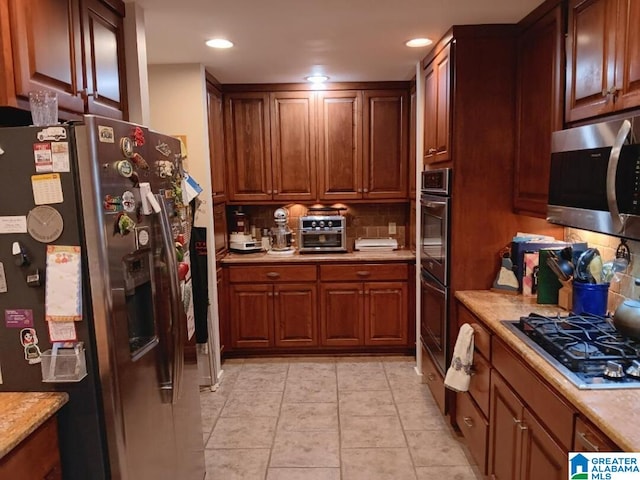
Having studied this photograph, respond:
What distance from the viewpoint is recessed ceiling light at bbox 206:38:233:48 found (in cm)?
287

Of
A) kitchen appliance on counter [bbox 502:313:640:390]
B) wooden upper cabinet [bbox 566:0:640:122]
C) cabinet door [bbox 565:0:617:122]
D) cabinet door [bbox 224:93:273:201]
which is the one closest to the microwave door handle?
wooden upper cabinet [bbox 566:0:640:122]

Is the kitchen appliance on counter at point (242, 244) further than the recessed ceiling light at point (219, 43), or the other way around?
the kitchen appliance on counter at point (242, 244)

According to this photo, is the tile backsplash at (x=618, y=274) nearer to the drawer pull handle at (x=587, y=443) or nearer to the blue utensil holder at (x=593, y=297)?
the blue utensil holder at (x=593, y=297)

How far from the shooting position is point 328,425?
10.0ft

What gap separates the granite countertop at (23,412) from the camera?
1.29 meters

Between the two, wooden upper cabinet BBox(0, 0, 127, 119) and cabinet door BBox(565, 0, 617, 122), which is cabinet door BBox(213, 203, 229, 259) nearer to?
wooden upper cabinet BBox(0, 0, 127, 119)

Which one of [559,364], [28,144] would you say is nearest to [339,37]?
[28,144]

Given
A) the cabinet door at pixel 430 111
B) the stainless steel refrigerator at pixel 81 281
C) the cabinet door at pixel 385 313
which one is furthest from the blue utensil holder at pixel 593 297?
the cabinet door at pixel 385 313

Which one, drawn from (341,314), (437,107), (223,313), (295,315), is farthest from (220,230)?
(437,107)

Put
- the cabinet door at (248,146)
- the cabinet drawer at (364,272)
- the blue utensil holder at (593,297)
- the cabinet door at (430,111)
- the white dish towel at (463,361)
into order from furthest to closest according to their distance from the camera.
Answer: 1. the cabinet door at (248,146)
2. the cabinet drawer at (364,272)
3. the cabinet door at (430,111)
4. the white dish towel at (463,361)
5. the blue utensil holder at (593,297)

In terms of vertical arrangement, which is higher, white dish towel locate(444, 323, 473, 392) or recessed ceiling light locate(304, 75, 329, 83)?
recessed ceiling light locate(304, 75, 329, 83)

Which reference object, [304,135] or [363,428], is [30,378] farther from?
[304,135]

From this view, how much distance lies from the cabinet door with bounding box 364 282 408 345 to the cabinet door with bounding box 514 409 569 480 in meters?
2.26

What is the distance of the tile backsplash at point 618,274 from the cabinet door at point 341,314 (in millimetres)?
1979
